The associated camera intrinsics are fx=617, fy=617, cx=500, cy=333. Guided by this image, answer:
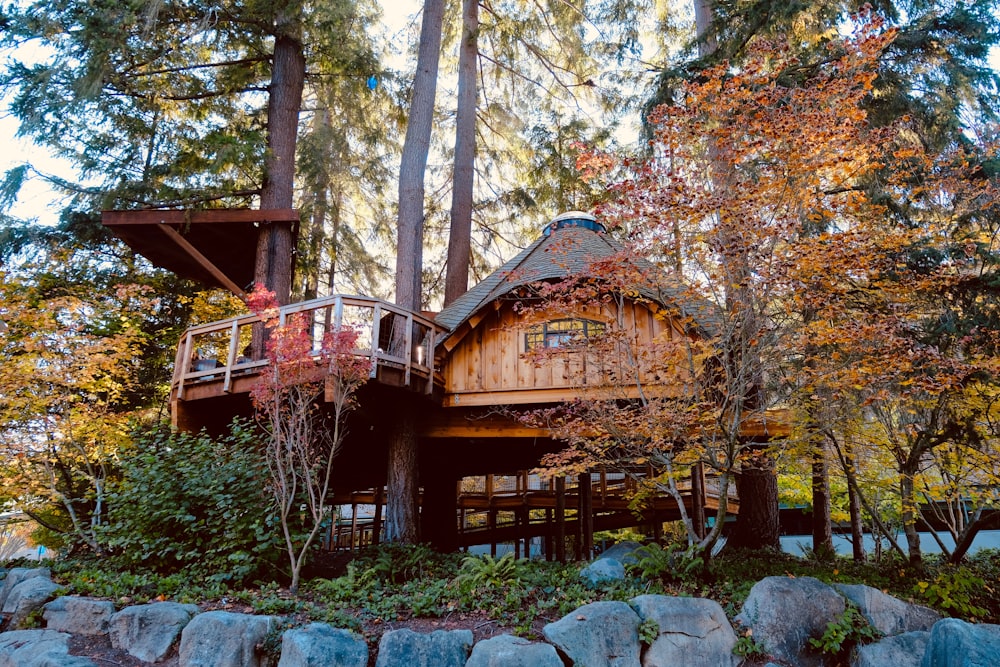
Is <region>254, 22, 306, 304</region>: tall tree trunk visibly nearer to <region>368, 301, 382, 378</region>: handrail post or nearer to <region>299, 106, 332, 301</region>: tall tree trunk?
<region>299, 106, 332, 301</region>: tall tree trunk

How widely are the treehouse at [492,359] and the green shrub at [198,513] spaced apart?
136 cm

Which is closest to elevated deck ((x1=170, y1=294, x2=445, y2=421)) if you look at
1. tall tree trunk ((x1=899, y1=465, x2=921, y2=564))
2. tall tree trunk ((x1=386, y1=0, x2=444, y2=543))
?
tall tree trunk ((x1=386, y1=0, x2=444, y2=543))

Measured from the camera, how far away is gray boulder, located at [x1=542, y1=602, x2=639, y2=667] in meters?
5.51

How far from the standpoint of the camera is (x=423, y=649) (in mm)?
5484

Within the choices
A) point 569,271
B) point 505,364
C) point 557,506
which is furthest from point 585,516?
point 569,271

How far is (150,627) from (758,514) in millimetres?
8293

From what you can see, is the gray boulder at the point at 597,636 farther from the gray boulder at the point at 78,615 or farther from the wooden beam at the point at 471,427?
the gray boulder at the point at 78,615

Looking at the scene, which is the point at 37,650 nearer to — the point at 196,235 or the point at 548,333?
the point at 548,333

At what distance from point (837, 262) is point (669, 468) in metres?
2.69

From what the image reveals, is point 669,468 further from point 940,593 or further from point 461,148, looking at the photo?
point 461,148

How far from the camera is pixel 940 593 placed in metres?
6.16

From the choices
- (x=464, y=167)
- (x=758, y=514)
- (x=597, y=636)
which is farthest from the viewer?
(x=464, y=167)

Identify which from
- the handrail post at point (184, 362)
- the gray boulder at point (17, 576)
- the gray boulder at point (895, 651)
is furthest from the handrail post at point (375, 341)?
the gray boulder at point (895, 651)

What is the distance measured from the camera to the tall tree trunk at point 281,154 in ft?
40.4
